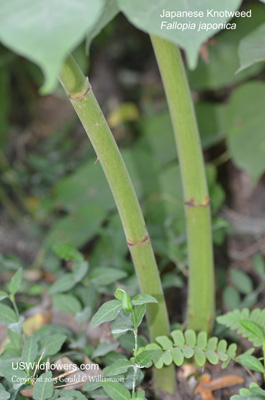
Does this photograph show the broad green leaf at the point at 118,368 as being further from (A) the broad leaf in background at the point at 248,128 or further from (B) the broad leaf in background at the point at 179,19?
(A) the broad leaf in background at the point at 248,128

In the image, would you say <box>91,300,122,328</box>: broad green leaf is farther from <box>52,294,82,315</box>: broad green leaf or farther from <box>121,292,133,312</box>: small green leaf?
<box>52,294,82,315</box>: broad green leaf

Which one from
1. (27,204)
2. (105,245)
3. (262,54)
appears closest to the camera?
(262,54)

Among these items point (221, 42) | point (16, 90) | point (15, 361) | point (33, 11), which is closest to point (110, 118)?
point (16, 90)

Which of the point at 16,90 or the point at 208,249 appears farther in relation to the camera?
the point at 16,90

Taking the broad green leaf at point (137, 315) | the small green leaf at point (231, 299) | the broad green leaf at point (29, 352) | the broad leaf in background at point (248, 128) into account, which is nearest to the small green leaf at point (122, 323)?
the broad green leaf at point (137, 315)

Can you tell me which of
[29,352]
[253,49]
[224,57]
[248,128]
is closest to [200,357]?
[29,352]

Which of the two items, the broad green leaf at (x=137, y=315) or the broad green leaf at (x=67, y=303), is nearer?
the broad green leaf at (x=137, y=315)

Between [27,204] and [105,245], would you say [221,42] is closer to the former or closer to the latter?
[105,245]

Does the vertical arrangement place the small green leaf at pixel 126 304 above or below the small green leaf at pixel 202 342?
above
